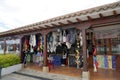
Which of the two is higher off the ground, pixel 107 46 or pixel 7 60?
pixel 107 46

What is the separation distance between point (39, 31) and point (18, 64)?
2.87 meters

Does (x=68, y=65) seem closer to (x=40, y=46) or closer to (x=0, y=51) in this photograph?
(x=40, y=46)

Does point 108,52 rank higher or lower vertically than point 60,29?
lower

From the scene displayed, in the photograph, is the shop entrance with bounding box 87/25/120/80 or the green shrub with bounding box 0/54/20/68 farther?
the green shrub with bounding box 0/54/20/68

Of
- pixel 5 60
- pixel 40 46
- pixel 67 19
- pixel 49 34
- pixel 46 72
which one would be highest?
pixel 67 19

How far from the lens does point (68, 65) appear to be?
29.8 ft

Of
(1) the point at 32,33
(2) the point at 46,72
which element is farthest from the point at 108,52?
(1) the point at 32,33

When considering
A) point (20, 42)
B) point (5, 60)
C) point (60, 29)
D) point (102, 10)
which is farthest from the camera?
point (20, 42)

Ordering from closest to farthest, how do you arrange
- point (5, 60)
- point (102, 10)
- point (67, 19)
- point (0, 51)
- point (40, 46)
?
1. point (102, 10)
2. point (67, 19)
3. point (5, 60)
4. point (40, 46)
5. point (0, 51)

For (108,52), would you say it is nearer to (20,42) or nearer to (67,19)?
(67,19)

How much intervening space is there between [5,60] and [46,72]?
2.75 metres

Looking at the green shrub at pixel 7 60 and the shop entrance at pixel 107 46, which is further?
the green shrub at pixel 7 60

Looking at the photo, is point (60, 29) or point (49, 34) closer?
point (60, 29)

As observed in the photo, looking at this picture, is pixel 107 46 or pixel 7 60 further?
pixel 107 46
